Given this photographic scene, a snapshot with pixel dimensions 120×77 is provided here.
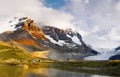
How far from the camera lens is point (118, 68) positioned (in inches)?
7766

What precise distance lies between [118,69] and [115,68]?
18.7 ft

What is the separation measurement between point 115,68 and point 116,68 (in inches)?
31.7

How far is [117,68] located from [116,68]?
0.89 meters

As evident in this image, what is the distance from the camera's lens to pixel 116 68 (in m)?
199

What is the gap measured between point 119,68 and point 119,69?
3316 mm

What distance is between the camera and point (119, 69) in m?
193

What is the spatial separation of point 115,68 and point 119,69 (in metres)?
6.74

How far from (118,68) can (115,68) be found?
2.87m

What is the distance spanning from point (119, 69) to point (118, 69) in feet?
3.56

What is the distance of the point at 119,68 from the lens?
196375mm

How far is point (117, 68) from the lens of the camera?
198375mm

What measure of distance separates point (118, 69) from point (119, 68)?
98.2 inches

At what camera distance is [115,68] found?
199750 mm
